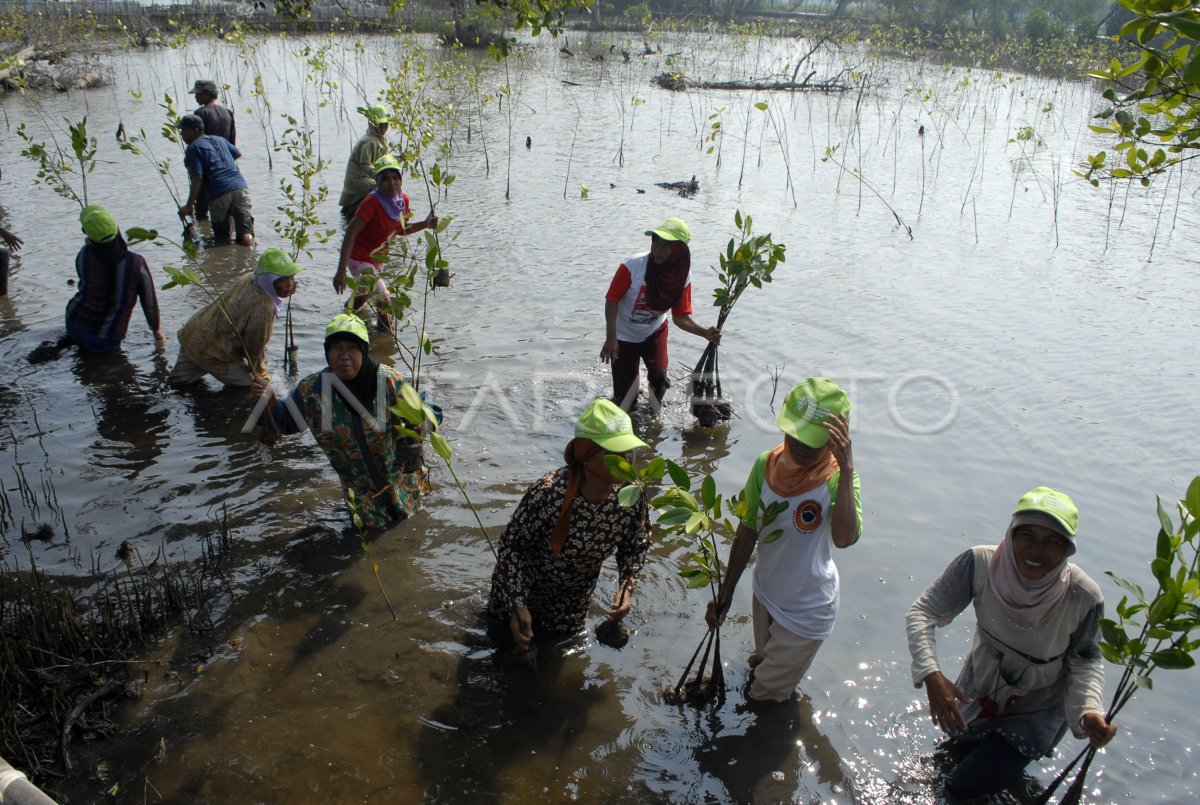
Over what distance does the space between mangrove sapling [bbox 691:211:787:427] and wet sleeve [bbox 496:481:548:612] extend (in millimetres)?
2366

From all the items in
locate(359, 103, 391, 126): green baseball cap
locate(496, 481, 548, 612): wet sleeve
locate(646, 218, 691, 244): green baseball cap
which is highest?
locate(359, 103, 391, 126): green baseball cap

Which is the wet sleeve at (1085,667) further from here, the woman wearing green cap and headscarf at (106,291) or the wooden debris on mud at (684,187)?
the wooden debris on mud at (684,187)

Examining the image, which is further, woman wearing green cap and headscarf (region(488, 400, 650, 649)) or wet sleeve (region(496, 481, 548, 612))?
wet sleeve (region(496, 481, 548, 612))

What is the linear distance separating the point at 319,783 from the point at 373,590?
47.0 inches

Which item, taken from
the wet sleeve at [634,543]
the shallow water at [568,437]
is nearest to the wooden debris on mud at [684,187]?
the shallow water at [568,437]

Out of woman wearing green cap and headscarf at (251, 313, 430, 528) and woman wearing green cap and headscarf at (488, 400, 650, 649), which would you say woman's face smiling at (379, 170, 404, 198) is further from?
woman wearing green cap and headscarf at (488, 400, 650, 649)

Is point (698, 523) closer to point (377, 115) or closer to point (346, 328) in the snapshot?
point (346, 328)

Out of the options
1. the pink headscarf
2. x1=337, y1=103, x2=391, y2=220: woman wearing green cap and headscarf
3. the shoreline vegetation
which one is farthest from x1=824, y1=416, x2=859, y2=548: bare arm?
x1=337, y1=103, x2=391, y2=220: woman wearing green cap and headscarf

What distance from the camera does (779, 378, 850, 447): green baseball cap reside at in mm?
2809

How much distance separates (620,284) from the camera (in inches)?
215

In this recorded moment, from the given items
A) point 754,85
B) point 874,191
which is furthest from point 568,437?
point 754,85

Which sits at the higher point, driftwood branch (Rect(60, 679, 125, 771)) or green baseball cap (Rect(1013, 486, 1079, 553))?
green baseball cap (Rect(1013, 486, 1079, 553))

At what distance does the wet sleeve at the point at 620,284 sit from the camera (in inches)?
214

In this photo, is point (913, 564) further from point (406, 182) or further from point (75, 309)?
point (406, 182)
